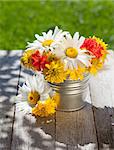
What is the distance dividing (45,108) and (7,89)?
42 cm

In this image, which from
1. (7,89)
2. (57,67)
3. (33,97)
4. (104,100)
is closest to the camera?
(57,67)

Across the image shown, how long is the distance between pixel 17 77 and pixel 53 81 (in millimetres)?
589

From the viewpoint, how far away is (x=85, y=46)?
2314 mm

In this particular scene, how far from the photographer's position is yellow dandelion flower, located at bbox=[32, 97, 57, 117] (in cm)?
231

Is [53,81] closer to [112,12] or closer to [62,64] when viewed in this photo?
[62,64]

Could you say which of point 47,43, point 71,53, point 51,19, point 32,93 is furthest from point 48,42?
point 51,19

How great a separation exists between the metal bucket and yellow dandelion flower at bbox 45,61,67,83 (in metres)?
0.07

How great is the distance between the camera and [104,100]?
2.56 meters

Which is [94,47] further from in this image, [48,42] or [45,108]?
[45,108]

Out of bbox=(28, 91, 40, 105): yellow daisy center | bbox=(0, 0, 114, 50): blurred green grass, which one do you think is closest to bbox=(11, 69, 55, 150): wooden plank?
bbox=(28, 91, 40, 105): yellow daisy center

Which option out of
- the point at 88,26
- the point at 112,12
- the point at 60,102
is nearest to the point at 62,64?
the point at 60,102

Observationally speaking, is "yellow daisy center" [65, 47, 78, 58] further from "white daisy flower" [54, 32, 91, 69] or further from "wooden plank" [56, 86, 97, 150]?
"wooden plank" [56, 86, 97, 150]

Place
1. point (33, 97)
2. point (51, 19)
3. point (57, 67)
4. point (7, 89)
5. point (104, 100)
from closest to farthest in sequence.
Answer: point (57, 67) < point (33, 97) < point (104, 100) < point (7, 89) < point (51, 19)

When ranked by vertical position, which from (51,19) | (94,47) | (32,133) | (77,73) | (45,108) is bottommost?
(32,133)
